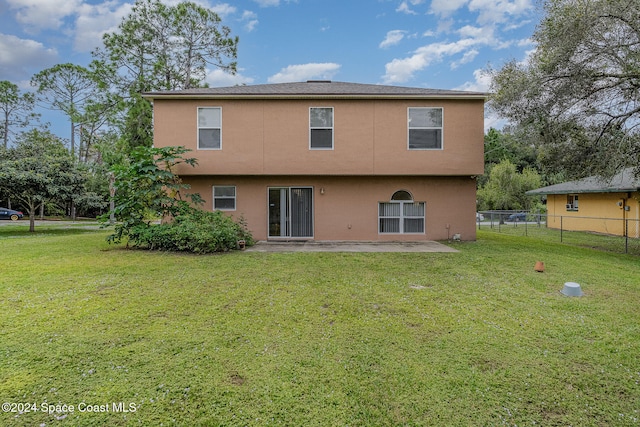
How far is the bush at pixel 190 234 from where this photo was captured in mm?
8484

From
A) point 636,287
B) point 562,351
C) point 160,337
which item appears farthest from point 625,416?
point 636,287

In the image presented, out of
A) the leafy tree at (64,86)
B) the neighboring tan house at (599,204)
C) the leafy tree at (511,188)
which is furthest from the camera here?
the leafy tree at (64,86)

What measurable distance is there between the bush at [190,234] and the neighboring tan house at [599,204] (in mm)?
12688

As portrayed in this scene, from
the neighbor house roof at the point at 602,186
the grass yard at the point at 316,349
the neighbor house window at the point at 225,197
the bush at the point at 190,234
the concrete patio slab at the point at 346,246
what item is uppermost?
the neighbor house roof at the point at 602,186

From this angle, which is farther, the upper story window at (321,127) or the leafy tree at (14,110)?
the leafy tree at (14,110)

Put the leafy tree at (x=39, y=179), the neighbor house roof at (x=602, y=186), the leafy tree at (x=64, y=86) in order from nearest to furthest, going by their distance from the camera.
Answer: the leafy tree at (x=39, y=179) → the neighbor house roof at (x=602, y=186) → the leafy tree at (x=64, y=86)

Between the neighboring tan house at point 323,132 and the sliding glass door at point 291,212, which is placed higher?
the neighboring tan house at point 323,132

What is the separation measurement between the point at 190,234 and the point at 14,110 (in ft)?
125

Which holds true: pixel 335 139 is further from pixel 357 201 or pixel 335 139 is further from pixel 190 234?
pixel 190 234

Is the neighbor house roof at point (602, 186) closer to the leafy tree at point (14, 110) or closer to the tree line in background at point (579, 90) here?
the tree line in background at point (579, 90)

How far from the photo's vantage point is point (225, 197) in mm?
11234

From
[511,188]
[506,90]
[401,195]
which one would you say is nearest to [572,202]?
[511,188]

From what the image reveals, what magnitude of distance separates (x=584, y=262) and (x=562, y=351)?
242 inches

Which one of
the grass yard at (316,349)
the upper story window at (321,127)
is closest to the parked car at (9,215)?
the grass yard at (316,349)
